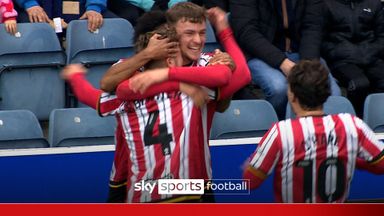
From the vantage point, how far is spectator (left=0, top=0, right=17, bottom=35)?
519cm

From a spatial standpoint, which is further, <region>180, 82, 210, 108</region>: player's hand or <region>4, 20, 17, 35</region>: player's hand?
<region>4, 20, 17, 35</region>: player's hand

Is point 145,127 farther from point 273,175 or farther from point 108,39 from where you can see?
point 108,39

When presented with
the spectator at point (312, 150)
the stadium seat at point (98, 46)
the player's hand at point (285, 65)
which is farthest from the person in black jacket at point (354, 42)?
the spectator at point (312, 150)

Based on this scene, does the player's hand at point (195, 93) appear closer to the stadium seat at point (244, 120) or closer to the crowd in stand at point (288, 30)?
the stadium seat at point (244, 120)

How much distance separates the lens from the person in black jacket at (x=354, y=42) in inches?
210

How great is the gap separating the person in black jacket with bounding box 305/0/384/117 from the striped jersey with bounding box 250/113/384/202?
81.4 inches

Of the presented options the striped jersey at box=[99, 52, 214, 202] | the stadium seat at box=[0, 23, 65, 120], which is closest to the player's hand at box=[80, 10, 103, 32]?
the stadium seat at box=[0, 23, 65, 120]

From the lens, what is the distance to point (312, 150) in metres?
3.19

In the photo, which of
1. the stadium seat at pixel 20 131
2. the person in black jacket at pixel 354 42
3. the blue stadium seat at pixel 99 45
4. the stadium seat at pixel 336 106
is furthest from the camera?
the person in black jacket at pixel 354 42

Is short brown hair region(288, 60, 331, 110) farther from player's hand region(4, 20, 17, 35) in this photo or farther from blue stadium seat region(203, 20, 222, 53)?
player's hand region(4, 20, 17, 35)

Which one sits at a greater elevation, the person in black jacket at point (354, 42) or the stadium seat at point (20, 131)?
the person in black jacket at point (354, 42)

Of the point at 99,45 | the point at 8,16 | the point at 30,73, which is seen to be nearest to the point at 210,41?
the point at 99,45

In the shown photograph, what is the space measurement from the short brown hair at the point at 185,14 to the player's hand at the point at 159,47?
0.11 m

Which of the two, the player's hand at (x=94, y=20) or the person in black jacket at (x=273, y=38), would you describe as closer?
the person in black jacket at (x=273, y=38)
